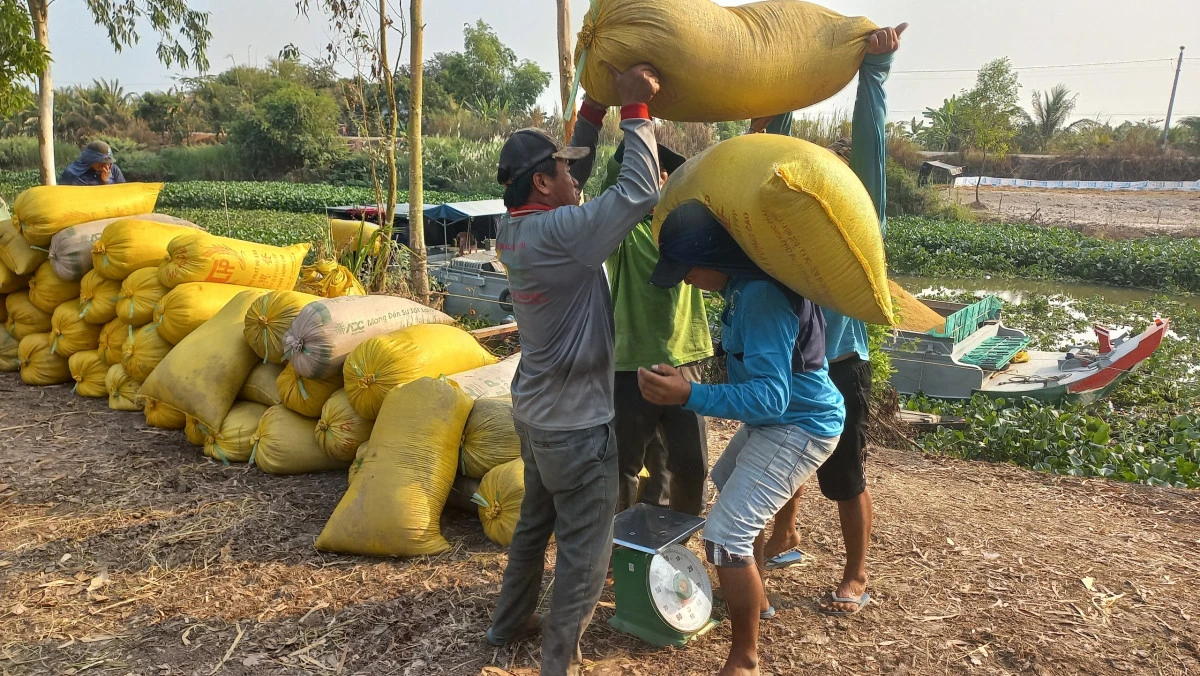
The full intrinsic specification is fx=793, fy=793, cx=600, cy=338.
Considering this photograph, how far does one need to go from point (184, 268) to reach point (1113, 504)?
5696mm

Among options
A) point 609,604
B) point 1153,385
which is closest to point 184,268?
point 609,604

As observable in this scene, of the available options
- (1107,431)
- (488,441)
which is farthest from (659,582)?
(1107,431)

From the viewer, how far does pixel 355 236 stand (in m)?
7.37

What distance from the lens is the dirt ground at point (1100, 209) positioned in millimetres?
23875

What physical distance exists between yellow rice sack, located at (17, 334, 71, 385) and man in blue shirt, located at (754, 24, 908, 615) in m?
5.37

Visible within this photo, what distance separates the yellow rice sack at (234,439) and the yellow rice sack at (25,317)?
246 cm

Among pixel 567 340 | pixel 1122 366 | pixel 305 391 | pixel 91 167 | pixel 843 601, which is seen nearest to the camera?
pixel 567 340

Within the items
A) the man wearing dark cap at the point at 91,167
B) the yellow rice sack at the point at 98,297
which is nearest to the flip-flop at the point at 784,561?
the yellow rice sack at the point at 98,297

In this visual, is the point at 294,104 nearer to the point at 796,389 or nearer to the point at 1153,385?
the point at 1153,385

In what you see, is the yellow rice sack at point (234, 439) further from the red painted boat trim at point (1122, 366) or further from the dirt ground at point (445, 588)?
the red painted boat trim at point (1122, 366)

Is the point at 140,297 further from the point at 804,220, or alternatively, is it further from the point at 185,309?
the point at 804,220

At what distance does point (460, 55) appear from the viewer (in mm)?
54344

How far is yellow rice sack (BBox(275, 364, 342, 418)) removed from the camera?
4.16m

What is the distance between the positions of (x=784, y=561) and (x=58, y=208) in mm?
5427
